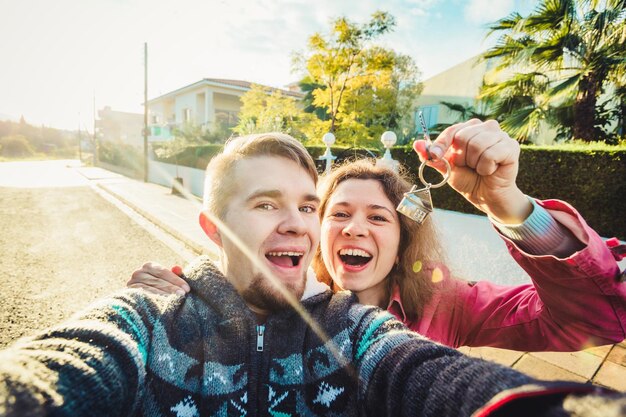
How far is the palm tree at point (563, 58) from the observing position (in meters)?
6.57

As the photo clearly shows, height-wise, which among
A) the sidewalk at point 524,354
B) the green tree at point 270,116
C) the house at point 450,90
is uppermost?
the house at point 450,90

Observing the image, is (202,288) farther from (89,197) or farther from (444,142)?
(89,197)

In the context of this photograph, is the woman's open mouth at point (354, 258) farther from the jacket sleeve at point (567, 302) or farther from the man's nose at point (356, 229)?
the jacket sleeve at point (567, 302)

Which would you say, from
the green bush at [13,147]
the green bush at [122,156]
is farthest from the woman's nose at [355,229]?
the green bush at [13,147]

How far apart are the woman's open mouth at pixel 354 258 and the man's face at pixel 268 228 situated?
0.39 metres

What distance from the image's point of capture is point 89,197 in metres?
14.7

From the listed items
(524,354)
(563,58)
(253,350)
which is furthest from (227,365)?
(563,58)

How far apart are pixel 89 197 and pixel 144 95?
10.2 m

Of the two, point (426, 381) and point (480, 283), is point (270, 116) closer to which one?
point (480, 283)

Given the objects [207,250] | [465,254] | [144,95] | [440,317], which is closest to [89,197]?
[144,95]

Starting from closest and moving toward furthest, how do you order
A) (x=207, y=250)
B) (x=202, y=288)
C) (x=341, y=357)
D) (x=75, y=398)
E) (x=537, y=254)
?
(x=75, y=398) < (x=341, y=357) < (x=537, y=254) < (x=202, y=288) < (x=207, y=250)

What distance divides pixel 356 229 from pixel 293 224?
1.72 feet

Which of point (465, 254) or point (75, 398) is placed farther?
point (465, 254)

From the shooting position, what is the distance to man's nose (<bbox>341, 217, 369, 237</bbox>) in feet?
6.58
